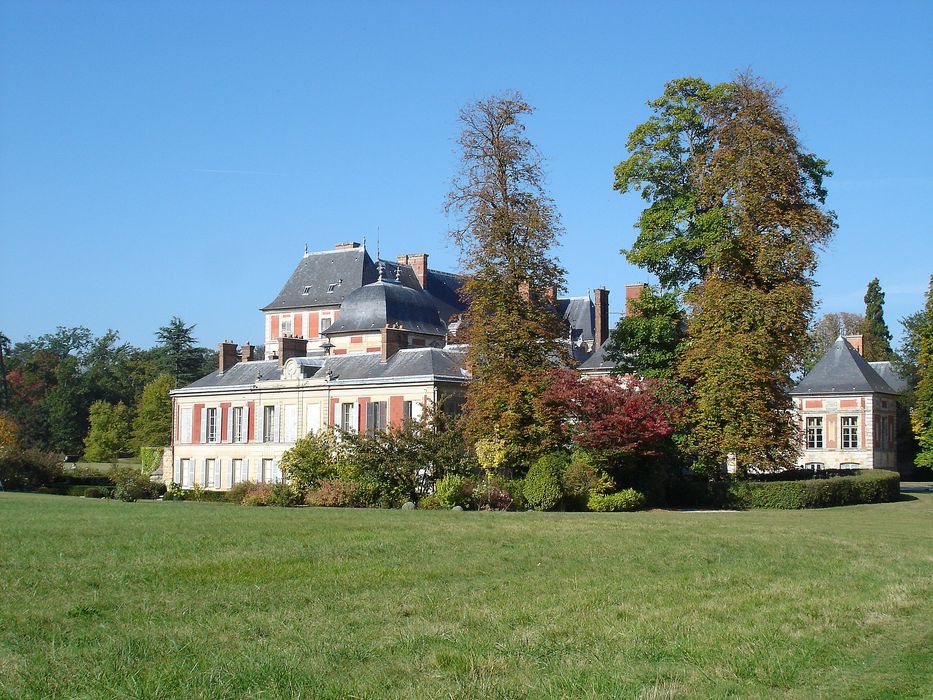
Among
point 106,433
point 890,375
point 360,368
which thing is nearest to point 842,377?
point 890,375

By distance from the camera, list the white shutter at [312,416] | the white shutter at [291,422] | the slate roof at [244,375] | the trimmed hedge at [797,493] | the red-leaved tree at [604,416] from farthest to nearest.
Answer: the slate roof at [244,375]
the white shutter at [291,422]
the white shutter at [312,416]
the trimmed hedge at [797,493]
the red-leaved tree at [604,416]

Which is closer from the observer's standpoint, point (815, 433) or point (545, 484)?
point (545, 484)

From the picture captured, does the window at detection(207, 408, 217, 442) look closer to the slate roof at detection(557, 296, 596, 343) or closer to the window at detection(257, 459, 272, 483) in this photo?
the window at detection(257, 459, 272, 483)

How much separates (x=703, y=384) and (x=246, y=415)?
2236 cm

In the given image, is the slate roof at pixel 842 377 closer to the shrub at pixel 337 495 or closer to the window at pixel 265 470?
the window at pixel 265 470

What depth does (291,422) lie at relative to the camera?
152 ft

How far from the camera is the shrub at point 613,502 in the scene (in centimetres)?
3027

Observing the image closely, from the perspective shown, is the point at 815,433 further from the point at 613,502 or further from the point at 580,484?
the point at 580,484

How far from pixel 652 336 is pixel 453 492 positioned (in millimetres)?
10101

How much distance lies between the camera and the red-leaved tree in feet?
102

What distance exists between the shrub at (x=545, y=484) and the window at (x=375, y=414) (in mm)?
13100

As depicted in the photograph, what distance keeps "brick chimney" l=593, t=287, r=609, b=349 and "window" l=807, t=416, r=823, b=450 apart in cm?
1186

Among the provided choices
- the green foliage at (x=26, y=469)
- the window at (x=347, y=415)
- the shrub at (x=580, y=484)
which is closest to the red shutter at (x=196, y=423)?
the green foliage at (x=26, y=469)

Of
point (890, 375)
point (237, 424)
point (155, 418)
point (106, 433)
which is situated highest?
point (890, 375)
